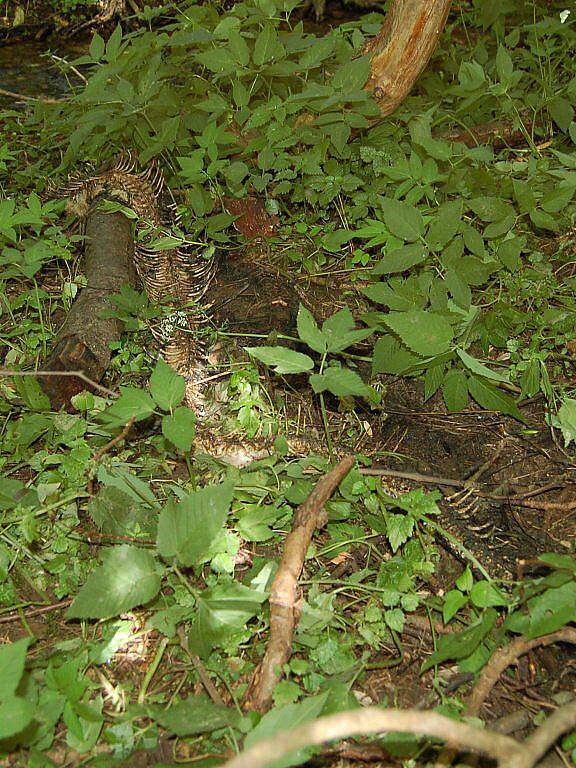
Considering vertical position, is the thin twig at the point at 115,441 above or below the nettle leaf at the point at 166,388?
below

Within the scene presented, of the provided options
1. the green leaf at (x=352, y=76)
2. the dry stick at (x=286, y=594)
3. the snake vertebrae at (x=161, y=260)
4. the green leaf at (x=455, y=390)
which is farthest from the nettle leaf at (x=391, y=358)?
the green leaf at (x=352, y=76)

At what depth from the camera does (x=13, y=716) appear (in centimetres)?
119

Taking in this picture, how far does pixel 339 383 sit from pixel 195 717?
88 cm

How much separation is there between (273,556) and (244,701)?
41 centimetres

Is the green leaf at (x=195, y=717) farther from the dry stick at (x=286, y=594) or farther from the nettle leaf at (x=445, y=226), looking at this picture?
the nettle leaf at (x=445, y=226)

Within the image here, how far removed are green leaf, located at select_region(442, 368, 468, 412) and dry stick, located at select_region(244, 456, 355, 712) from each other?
0.50 meters

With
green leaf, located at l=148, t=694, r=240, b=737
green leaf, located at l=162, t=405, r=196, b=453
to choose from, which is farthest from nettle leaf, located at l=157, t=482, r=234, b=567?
green leaf, located at l=148, t=694, r=240, b=737

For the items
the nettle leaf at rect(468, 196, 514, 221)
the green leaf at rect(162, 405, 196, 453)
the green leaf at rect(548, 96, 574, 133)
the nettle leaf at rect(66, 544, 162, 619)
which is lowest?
the nettle leaf at rect(66, 544, 162, 619)

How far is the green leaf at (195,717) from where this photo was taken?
133cm

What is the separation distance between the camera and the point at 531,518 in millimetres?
1854

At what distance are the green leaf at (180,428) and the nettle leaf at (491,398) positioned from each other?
2.96 ft

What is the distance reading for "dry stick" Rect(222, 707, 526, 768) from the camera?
0.77 metres

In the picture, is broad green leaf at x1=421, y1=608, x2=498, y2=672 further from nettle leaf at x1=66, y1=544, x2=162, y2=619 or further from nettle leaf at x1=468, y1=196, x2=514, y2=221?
nettle leaf at x1=468, y1=196, x2=514, y2=221

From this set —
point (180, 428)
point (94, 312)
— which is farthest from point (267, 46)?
point (180, 428)
